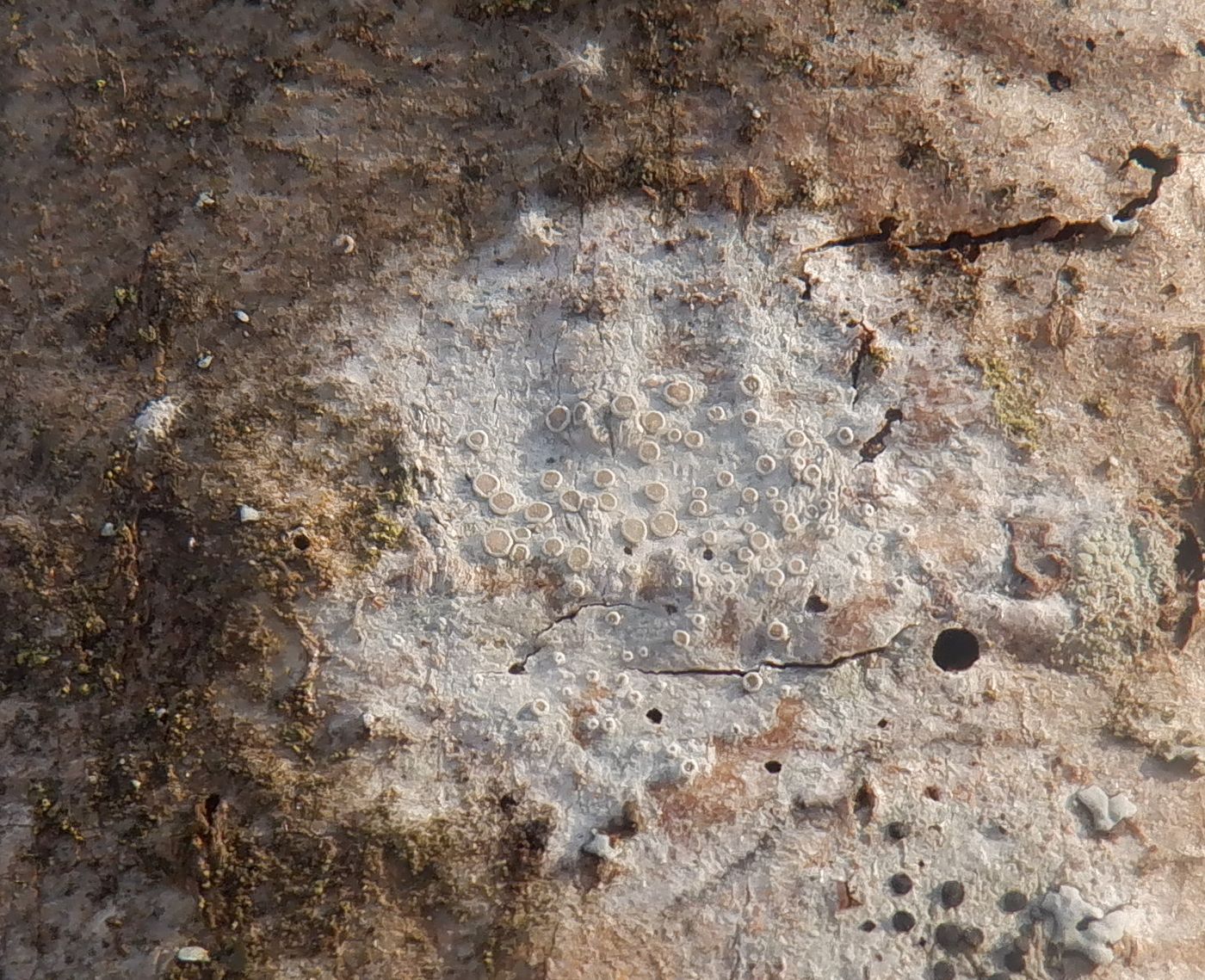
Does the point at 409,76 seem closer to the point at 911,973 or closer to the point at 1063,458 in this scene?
the point at 1063,458

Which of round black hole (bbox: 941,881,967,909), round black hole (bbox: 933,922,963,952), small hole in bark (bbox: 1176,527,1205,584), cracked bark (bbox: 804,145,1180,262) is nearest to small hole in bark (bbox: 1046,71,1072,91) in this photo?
cracked bark (bbox: 804,145,1180,262)

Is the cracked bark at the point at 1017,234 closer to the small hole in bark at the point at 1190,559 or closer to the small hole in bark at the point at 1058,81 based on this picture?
the small hole in bark at the point at 1058,81

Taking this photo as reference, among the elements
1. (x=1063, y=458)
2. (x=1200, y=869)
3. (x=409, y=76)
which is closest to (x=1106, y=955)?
(x=1200, y=869)

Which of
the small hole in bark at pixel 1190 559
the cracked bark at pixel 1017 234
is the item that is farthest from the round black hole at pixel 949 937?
the cracked bark at pixel 1017 234

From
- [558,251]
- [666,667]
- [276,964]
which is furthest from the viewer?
[558,251]

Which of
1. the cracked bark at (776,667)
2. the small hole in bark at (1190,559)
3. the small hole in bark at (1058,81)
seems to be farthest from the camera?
the small hole in bark at (1058,81)
